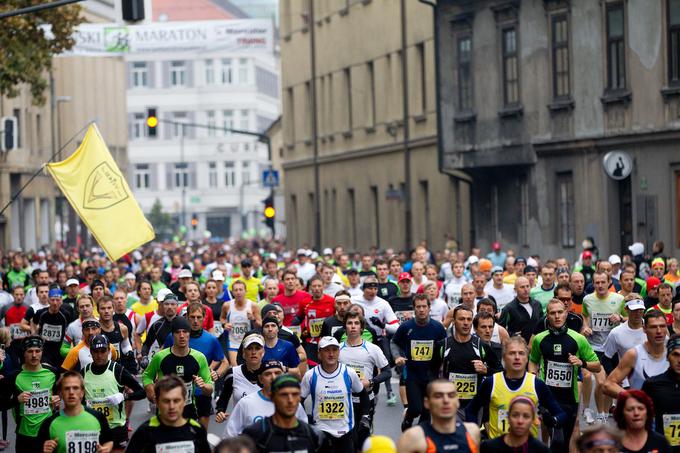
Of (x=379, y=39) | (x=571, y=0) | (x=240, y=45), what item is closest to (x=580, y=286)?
(x=571, y=0)

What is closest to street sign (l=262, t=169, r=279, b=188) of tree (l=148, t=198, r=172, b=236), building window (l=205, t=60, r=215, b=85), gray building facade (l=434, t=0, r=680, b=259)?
gray building facade (l=434, t=0, r=680, b=259)

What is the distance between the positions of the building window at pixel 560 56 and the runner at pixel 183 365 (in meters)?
21.4

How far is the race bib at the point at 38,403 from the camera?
571 inches

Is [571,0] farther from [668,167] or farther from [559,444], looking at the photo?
[559,444]

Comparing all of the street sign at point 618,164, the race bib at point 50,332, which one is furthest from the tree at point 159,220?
the race bib at point 50,332

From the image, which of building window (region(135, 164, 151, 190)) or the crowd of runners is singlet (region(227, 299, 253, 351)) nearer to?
the crowd of runners

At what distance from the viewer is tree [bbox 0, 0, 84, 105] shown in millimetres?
34156

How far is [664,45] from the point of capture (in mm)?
31453

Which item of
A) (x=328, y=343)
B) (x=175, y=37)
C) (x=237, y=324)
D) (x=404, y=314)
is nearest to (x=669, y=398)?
(x=328, y=343)

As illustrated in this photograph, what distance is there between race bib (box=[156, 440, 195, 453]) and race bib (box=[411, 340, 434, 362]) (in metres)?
5.90

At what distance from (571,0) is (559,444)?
21570 millimetres

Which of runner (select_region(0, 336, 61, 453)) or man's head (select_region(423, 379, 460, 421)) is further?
runner (select_region(0, 336, 61, 453))

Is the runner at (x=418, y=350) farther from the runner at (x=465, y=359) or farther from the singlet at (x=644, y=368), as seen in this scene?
the singlet at (x=644, y=368)

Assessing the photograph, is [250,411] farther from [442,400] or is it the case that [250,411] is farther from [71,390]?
[442,400]
